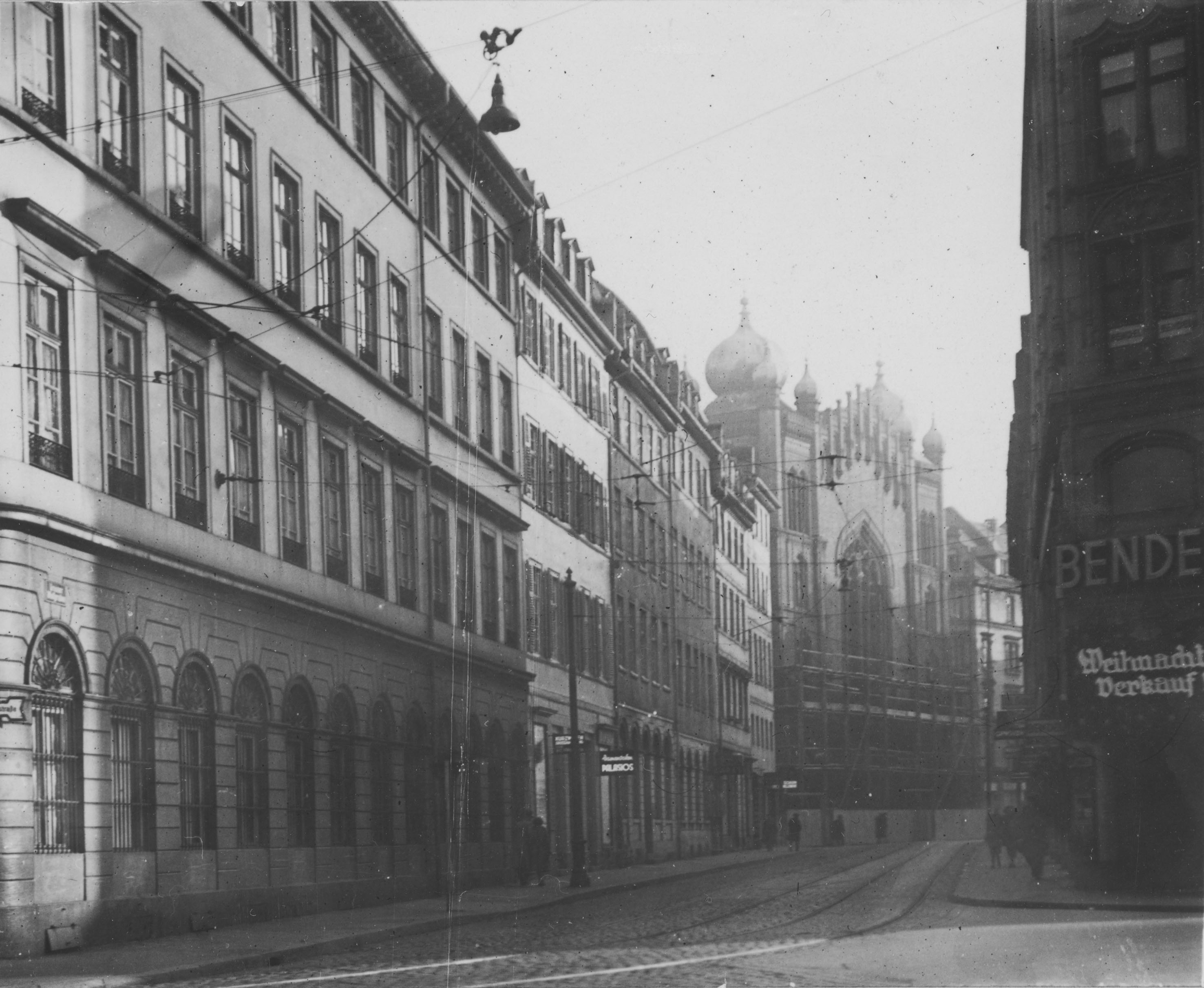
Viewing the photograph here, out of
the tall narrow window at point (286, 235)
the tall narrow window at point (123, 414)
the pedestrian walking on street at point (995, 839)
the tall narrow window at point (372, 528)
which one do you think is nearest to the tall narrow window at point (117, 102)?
the tall narrow window at point (123, 414)

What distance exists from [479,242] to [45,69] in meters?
7.55

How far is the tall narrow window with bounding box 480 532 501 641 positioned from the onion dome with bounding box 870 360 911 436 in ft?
17.0

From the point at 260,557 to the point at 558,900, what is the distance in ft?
24.0

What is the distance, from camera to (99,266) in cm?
1928

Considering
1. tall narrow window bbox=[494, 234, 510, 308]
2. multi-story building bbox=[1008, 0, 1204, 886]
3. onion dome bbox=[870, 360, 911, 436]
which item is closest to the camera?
onion dome bbox=[870, 360, 911, 436]

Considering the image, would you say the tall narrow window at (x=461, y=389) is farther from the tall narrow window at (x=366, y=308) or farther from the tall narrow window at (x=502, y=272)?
the tall narrow window at (x=502, y=272)

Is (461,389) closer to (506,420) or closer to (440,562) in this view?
(506,420)

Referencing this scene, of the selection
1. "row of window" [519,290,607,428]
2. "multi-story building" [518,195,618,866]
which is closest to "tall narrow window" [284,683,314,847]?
"multi-story building" [518,195,618,866]

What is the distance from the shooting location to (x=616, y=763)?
30375 mm

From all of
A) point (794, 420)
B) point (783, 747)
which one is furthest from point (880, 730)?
point (794, 420)

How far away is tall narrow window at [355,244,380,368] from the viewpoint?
74.0ft

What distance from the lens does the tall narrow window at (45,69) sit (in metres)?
18.2

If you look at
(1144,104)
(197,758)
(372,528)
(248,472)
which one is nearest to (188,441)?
(248,472)

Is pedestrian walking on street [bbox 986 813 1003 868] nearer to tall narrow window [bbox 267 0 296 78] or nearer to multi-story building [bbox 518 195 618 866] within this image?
multi-story building [bbox 518 195 618 866]
